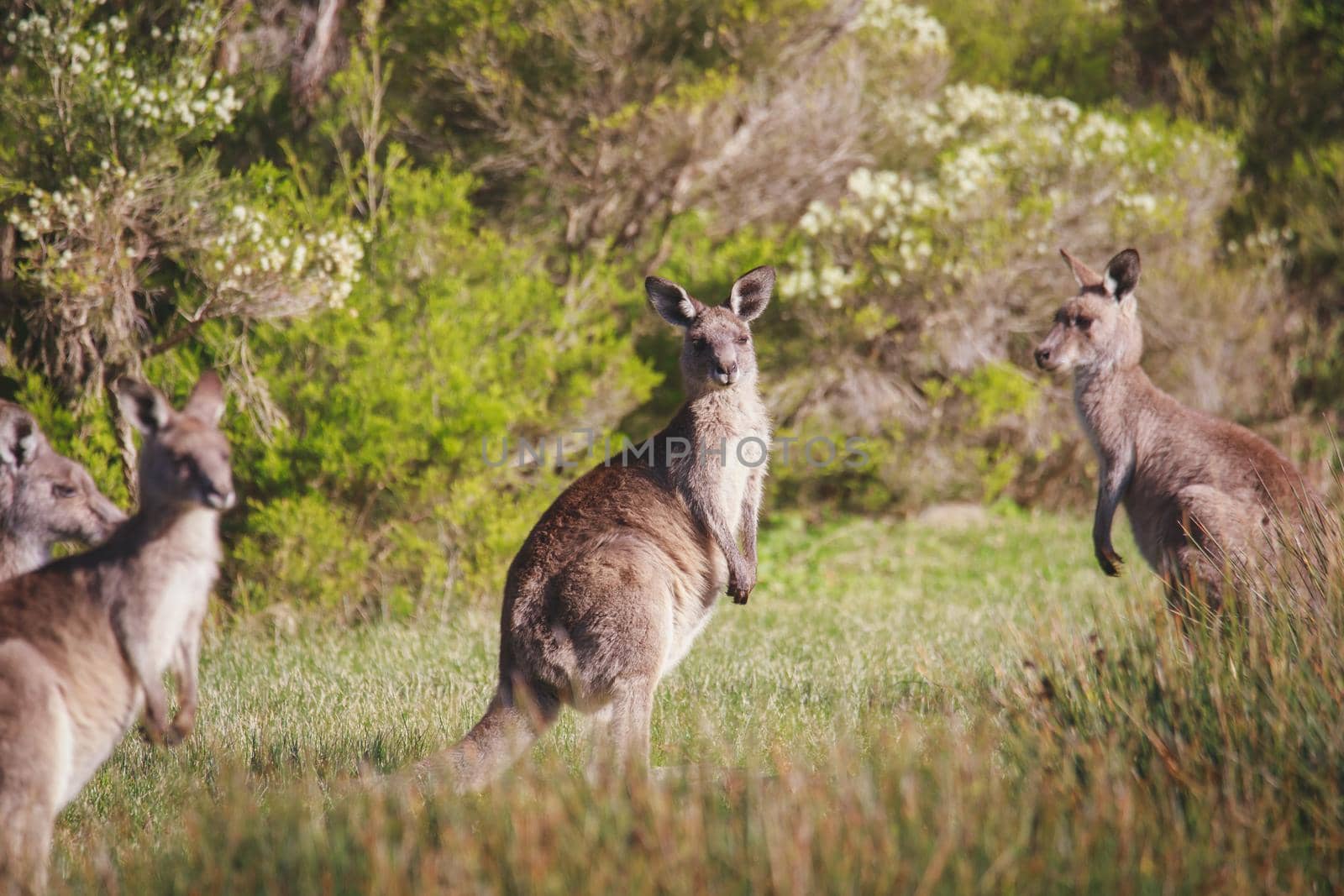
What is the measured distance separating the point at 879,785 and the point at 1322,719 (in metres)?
1.18

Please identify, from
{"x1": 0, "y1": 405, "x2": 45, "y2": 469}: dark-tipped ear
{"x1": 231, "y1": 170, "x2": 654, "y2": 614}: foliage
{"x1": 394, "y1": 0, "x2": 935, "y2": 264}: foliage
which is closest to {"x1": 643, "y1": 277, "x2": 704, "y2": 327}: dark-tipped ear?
{"x1": 0, "y1": 405, "x2": 45, "y2": 469}: dark-tipped ear

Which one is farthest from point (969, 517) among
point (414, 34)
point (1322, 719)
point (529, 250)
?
point (1322, 719)

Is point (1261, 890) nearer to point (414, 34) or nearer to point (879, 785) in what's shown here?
point (879, 785)

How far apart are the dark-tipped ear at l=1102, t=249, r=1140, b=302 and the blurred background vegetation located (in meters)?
2.28

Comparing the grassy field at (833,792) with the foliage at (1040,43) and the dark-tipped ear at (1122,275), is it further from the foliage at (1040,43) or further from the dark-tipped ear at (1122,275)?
the foliage at (1040,43)

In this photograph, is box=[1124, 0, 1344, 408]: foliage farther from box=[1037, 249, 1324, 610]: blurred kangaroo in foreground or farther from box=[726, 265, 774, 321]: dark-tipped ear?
box=[726, 265, 774, 321]: dark-tipped ear

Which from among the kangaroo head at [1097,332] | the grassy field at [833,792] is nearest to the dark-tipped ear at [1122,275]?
the kangaroo head at [1097,332]

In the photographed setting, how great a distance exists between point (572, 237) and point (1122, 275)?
4.75 meters

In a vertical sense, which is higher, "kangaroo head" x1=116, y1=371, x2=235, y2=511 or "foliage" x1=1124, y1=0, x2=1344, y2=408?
"kangaroo head" x1=116, y1=371, x2=235, y2=511

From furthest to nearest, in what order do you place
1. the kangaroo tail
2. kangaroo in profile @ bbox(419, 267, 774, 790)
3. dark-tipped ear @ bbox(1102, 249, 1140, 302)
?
dark-tipped ear @ bbox(1102, 249, 1140, 302)
kangaroo in profile @ bbox(419, 267, 774, 790)
the kangaroo tail

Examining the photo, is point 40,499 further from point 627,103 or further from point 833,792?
point 627,103

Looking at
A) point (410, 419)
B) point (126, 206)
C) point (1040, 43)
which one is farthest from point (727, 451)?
point (1040, 43)

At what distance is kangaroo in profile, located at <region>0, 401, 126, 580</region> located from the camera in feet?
13.1

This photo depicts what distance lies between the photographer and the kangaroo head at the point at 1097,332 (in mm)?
5785
